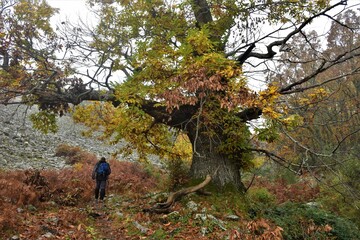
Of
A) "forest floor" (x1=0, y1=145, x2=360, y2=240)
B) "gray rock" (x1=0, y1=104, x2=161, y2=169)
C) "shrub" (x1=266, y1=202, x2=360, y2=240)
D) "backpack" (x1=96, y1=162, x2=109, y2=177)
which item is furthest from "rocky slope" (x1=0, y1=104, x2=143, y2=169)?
"shrub" (x1=266, y1=202, x2=360, y2=240)

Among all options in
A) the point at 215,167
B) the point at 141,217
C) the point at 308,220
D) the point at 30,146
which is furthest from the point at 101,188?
the point at 30,146

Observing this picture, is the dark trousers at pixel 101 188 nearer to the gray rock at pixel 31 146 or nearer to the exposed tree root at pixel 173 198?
the exposed tree root at pixel 173 198

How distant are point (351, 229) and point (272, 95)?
4344 mm

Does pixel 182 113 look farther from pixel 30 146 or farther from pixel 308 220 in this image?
pixel 30 146

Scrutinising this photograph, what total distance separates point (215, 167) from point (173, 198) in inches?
65.8

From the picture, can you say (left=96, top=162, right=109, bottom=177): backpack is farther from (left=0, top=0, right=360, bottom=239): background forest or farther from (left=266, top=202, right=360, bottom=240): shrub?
(left=266, top=202, right=360, bottom=240): shrub

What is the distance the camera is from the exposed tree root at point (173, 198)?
25.2 feet

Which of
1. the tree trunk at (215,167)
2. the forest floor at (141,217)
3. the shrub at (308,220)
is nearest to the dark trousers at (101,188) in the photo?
the forest floor at (141,217)

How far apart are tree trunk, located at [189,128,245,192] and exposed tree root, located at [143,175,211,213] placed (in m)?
0.51

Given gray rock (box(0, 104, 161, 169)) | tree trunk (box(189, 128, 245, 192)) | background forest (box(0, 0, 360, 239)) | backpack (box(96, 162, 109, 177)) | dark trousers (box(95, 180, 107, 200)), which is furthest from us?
gray rock (box(0, 104, 161, 169))

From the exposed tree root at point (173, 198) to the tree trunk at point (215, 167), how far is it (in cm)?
51

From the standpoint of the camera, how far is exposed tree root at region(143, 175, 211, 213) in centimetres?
769

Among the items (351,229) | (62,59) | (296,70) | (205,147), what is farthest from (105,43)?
(296,70)

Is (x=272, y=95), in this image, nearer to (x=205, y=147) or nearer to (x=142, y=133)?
(x=205, y=147)
